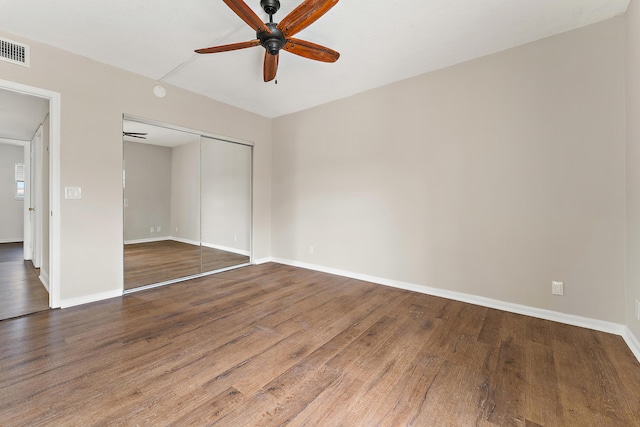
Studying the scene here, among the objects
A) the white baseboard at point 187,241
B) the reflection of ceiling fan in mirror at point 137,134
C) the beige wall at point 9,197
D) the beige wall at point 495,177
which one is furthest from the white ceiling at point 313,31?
the beige wall at point 9,197

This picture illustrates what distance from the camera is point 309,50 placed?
84.0 inches

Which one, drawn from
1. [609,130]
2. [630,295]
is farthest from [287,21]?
[630,295]

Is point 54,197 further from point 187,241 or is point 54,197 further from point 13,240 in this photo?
A: point 13,240

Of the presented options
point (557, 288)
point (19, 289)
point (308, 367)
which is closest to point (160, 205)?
point (19, 289)

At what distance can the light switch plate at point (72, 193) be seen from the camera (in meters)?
2.76

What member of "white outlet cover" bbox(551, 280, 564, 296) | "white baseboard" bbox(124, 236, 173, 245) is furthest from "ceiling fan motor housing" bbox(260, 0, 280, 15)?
"white outlet cover" bbox(551, 280, 564, 296)

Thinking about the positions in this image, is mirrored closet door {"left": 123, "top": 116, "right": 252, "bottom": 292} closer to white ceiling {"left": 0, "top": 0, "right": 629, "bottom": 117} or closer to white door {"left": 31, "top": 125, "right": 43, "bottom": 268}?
white ceiling {"left": 0, "top": 0, "right": 629, "bottom": 117}

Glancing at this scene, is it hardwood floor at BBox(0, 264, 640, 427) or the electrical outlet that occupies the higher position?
the electrical outlet

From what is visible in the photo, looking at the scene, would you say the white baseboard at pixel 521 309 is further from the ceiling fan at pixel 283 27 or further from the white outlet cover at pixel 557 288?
the ceiling fan at pixel 283 27

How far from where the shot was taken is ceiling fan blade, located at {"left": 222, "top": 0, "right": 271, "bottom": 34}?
5.24 feet

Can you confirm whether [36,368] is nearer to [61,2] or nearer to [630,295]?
[61,2]

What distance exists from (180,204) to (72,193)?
4.50 feet

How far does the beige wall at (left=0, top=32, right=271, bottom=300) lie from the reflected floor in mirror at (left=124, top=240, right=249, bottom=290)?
0.26 metres

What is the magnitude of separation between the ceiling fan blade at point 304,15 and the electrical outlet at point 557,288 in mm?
3061
